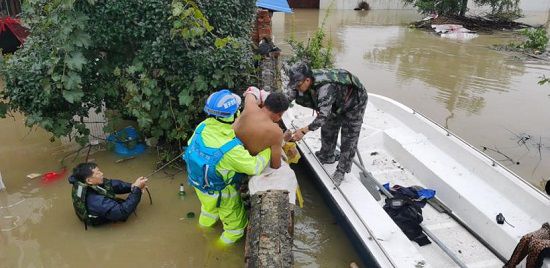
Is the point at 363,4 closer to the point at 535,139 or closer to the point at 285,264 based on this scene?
the point at 535,139

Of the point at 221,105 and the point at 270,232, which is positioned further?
the point at 221,105

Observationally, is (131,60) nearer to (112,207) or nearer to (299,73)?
(112,207)

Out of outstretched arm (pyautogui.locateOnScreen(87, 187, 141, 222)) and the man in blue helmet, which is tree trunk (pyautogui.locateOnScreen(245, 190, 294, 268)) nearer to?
the man in blue helmet

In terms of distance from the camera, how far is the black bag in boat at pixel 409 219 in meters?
3.94

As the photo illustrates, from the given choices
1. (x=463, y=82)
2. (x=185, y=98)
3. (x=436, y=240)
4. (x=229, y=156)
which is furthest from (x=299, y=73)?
(x=463, y=82)

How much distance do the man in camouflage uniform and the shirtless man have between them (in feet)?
1.31

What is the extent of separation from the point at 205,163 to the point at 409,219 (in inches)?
81.9

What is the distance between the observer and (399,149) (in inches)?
216

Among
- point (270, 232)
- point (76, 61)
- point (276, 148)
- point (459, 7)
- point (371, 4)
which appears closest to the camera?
point (270, 232)

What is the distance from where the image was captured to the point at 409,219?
3.96 meters

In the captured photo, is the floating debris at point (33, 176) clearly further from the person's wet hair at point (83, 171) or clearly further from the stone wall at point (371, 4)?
the stone wall at point (371, 4)

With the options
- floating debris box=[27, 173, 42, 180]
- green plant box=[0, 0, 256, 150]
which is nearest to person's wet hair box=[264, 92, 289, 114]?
green plant box=[0, 0, 256, 150]

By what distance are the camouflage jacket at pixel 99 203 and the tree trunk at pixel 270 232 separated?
143 centimetres

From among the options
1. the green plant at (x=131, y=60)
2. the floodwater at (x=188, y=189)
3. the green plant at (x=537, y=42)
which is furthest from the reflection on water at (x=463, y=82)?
the green plant at (x=131, y=60)
